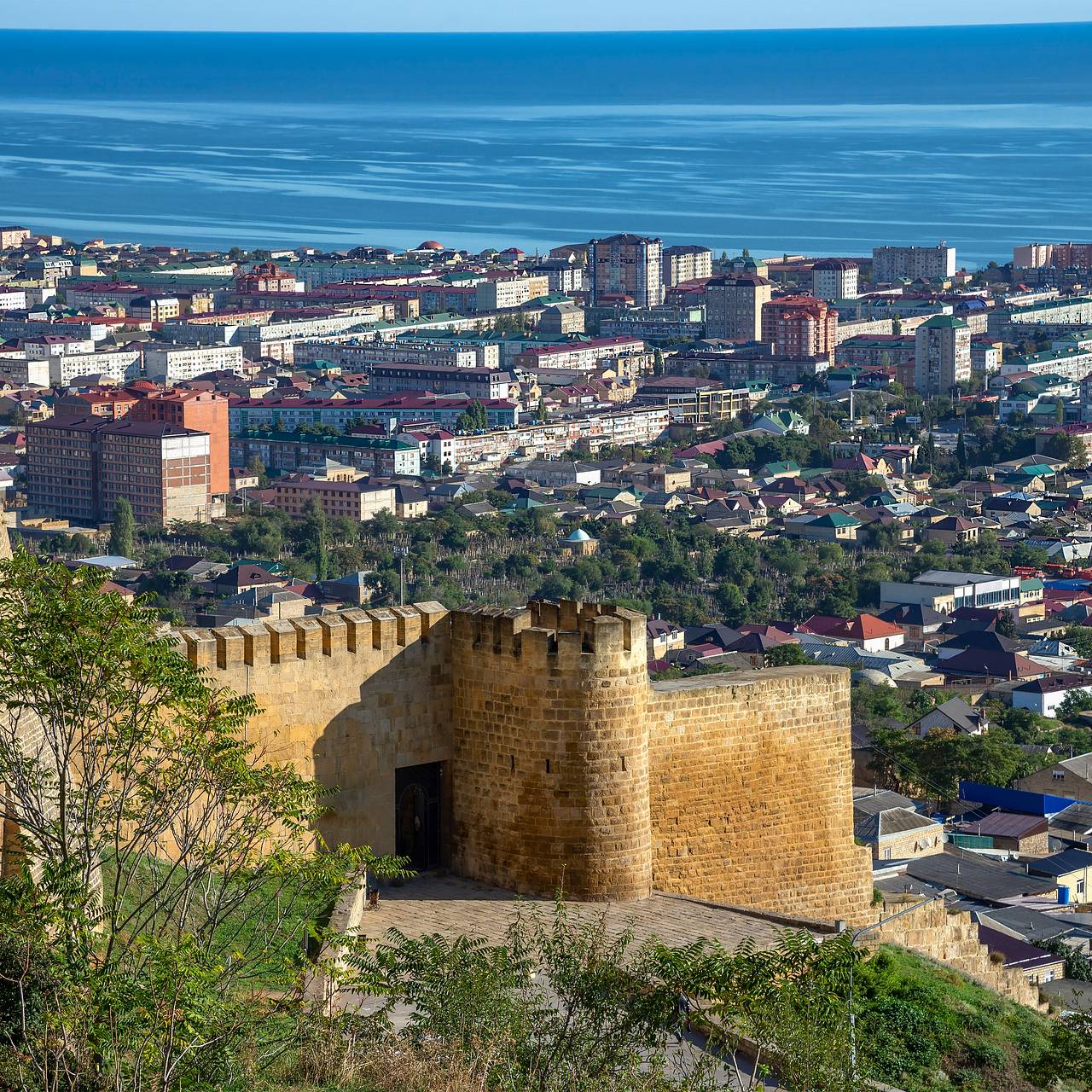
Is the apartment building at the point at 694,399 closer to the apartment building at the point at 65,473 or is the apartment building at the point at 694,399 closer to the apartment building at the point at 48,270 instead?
the apartment building at the point at 65,473

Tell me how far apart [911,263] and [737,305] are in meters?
18.9

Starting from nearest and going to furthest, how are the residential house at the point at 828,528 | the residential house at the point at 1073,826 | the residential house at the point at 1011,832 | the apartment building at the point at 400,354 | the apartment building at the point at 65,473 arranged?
the residential house at the point at 1011,832 → the residential house at the point at 1073,826 → the residential house at the point at 828,528 → the apartment building at the point at 65,473 → the apartment building at the point at 400,354

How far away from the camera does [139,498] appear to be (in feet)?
197

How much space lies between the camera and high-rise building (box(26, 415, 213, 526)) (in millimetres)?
59656

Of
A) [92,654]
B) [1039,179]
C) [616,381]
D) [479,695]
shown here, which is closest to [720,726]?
[479,695]

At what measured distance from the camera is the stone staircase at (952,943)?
10289 millimetres

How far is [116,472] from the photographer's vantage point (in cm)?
6094

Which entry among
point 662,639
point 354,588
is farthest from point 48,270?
point 662,639

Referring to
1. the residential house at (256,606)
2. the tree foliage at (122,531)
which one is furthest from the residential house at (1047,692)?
the tree foliage at (122,531)

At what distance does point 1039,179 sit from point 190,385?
92.8 meters

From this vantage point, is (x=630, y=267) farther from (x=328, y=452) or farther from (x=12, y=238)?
(x=328, y=452)

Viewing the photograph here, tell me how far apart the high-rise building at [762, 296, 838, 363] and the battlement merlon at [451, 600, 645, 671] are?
7824cm

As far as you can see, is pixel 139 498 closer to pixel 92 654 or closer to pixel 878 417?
pixel 878 417

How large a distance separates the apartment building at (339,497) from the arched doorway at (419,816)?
46532 mm
